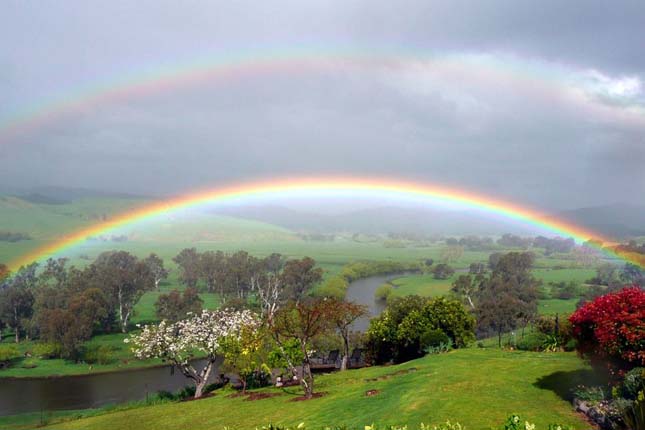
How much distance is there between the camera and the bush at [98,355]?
2891 inches

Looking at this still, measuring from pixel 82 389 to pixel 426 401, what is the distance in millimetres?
55069

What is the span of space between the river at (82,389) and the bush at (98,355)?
6.32 m

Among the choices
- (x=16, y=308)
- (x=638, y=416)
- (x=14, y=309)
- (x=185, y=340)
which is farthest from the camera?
(x=14, y=309)

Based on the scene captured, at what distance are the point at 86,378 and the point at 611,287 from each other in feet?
405

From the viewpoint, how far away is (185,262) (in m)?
160

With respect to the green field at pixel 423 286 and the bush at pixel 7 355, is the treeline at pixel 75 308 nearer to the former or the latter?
the bush at pixel 7 355

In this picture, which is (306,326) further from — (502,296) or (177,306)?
(502,296)

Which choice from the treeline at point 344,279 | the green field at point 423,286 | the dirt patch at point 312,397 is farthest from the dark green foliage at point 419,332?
the green field at point 423,286

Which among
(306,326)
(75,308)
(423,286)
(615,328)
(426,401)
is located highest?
(615,328)

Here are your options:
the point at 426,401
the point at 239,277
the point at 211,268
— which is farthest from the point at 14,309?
the point at 426,401

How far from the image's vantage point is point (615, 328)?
15773 millimetres

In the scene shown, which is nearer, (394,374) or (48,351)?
(394,374)

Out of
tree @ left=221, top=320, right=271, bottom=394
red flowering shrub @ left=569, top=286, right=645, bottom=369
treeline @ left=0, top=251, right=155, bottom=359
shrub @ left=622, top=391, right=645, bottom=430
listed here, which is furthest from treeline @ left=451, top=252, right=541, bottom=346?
treeline @ left=0, top=251, right=155, bottom=359

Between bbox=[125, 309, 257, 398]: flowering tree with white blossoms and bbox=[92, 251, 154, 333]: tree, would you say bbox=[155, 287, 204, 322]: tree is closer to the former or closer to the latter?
bbox=[92, 251, 154, 333]: tree
